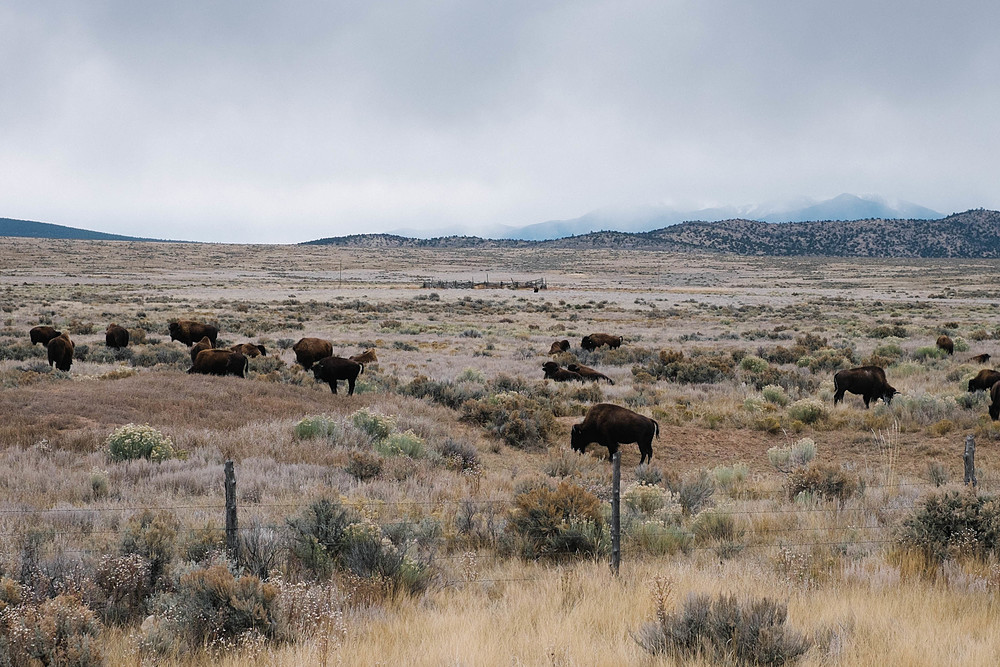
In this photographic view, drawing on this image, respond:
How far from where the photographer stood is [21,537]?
6203mm

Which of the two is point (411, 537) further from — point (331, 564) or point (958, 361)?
point (958, 361)

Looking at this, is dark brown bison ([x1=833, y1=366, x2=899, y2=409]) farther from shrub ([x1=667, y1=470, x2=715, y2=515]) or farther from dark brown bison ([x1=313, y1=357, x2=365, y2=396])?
dark brown bison ([x1=313, y1=357, x2=365, y2=396])

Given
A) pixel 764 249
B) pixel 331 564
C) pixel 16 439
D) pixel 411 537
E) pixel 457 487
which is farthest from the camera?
pixel 764 249

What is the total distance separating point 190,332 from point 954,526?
25.8m

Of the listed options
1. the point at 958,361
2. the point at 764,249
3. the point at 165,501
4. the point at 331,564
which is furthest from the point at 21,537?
the point at 764,249

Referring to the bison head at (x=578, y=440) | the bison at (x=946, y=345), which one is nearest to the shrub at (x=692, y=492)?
the bison head at (x=578, y=440)

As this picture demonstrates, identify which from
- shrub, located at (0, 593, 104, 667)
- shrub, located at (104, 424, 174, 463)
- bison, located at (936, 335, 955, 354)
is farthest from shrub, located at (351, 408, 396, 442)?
bison, located at (936, 335, 955, 354)

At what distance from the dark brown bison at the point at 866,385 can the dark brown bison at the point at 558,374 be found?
22.9ft

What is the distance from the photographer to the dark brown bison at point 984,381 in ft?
51.9

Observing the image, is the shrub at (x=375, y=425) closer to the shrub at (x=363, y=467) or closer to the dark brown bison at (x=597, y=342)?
the shrub at (x=363, y=467)

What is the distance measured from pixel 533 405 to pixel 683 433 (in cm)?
343

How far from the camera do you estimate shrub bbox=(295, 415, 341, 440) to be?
470 inches

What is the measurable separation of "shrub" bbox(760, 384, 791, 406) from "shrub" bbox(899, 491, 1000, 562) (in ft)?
34.4

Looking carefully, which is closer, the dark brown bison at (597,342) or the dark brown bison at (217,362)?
the dark brown bison at (217,362)
